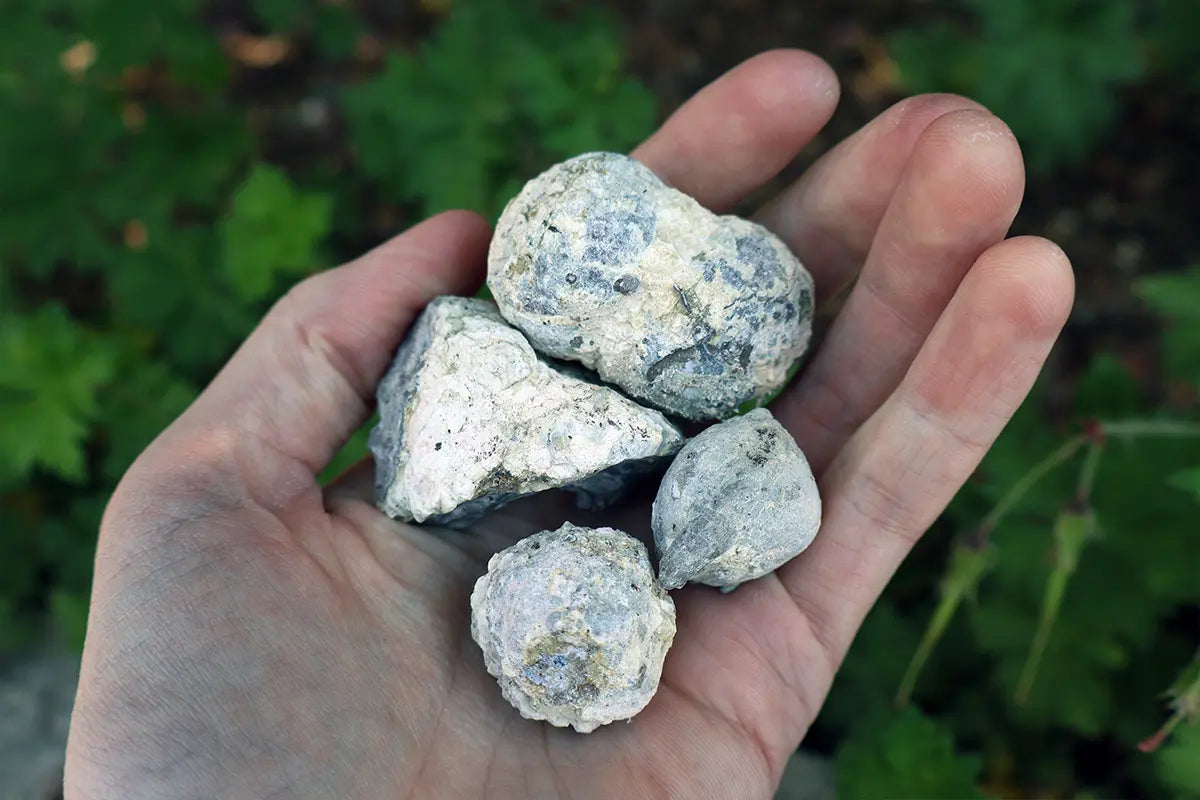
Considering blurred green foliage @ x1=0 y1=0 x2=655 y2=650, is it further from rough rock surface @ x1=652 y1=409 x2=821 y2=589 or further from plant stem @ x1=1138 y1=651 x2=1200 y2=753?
plant stem @ x1=1138 y1=651 x2=1200 y2=753

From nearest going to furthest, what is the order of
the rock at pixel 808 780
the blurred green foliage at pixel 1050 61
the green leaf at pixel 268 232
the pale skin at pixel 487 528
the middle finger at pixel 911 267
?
the pale skin at pixel 487 528 → the middle finger at pixel 911 267 → the rock at pixel 808 780 → the green leaf at pixel 268 232 → the blurred green foliage at pixel 1050 61

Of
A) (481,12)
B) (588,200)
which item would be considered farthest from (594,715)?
(481,12)

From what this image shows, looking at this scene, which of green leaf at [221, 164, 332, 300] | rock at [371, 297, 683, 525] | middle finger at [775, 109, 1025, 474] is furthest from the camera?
green leaf at [221, 164, 332, 300]

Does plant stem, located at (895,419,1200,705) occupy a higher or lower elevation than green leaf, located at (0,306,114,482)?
lower

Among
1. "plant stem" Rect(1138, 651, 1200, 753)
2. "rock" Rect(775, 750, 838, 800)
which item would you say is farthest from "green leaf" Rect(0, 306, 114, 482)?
"plant stem" Rect(1138, 651, 1200, 753)

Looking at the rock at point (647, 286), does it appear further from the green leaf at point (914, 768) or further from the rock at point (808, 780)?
the rock at point (808, 780)

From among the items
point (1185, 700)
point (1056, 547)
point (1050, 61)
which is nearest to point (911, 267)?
point (1056, 547)

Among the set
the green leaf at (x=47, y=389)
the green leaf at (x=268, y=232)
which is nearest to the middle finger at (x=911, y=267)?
the green leaf at (x=268, y=232)
